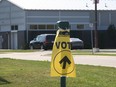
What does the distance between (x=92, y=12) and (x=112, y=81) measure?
159 feet

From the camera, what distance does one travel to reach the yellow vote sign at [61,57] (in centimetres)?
723

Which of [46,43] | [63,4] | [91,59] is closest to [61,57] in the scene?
[91,59]

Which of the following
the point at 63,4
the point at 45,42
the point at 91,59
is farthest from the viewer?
the point at 63,4

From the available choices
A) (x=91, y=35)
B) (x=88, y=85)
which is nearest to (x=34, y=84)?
(x=88, y=85)

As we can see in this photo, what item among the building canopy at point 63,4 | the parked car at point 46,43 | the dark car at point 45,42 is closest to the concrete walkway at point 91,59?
the parked car at point 46,43

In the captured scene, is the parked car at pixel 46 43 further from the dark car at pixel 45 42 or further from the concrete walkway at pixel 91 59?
the concrete walkway at pixel 91 59

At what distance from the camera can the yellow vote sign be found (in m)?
7.23

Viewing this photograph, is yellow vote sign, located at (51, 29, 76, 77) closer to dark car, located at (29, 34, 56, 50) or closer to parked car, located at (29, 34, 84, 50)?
parked car, located at (29, 34, 84, 50)

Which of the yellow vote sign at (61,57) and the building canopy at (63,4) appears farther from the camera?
the building canopy at (63,4)

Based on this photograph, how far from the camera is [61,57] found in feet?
23.7

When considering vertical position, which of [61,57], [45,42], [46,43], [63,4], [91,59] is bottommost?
[91,59]

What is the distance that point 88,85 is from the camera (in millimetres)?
12016

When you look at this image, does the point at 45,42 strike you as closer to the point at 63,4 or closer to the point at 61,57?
the point at 63,4

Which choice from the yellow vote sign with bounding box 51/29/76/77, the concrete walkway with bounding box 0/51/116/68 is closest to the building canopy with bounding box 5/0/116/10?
the concrete walkway with bounding box 0/51/116/68
